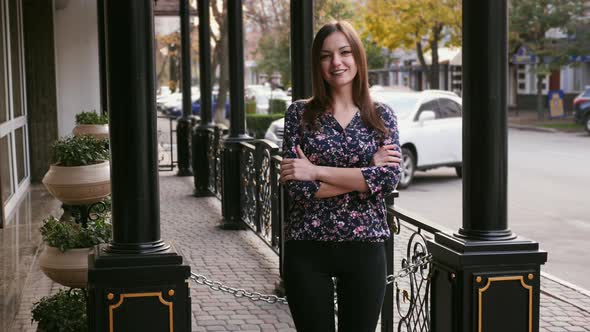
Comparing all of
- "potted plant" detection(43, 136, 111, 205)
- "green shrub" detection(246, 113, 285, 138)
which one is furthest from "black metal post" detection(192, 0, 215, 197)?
"green shrub" detection(246, 113, 285, 138)

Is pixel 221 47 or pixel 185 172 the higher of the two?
pixel 221 47

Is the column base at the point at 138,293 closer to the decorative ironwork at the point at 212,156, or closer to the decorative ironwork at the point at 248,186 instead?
the decorative ironwork at the point at 248,186

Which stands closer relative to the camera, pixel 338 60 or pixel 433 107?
pixel 338 60

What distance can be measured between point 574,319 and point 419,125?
386 inches

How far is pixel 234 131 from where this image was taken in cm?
1133

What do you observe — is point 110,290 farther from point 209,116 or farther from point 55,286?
point 209,116

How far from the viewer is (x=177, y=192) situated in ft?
50.2

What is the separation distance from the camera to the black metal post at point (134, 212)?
14.0 feet

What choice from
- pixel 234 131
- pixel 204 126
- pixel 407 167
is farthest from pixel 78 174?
pixel 407 167

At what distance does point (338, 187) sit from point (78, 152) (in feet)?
12.2

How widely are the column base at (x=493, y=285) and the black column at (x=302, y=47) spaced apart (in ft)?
9.81

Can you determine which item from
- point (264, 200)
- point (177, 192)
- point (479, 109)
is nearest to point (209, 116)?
point (177, 192)

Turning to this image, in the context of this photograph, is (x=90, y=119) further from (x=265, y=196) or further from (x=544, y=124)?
(x=544, y=124)

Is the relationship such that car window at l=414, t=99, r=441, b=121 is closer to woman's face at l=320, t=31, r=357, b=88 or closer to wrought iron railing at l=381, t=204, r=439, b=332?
wrought iron railing at l=381, t=204, r=439, b=332
